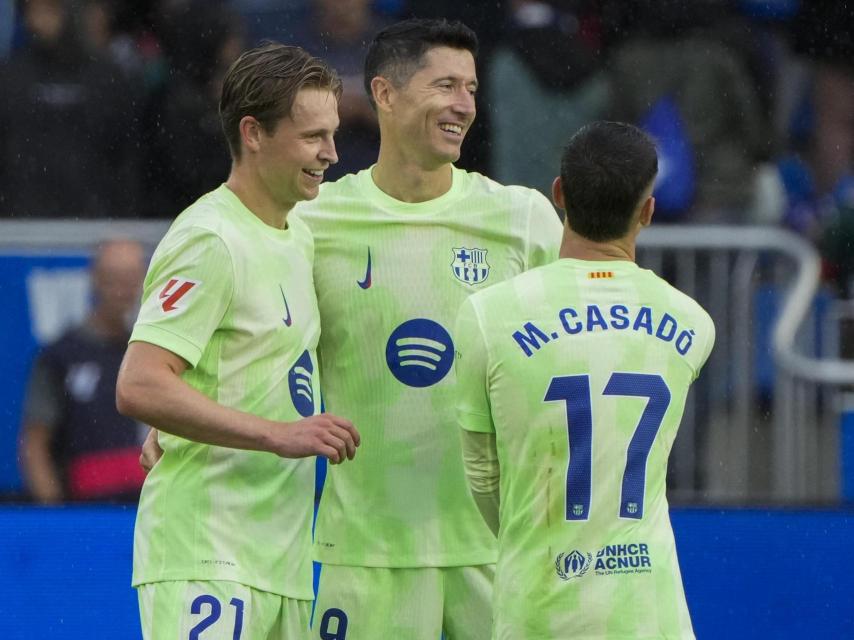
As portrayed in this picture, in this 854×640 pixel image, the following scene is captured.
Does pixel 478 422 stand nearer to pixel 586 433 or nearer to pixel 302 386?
pixel 586 433

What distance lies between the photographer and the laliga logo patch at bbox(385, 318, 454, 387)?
3656 millimetres

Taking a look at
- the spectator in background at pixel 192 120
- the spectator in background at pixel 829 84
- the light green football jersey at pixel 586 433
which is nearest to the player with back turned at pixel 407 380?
the light green football jersey at pixel 586 433

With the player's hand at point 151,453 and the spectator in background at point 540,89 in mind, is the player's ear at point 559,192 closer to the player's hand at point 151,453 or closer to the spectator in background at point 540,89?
the player's hand at point 151,453

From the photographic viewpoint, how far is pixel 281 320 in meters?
3.26

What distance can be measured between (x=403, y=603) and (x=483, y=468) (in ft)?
2.07

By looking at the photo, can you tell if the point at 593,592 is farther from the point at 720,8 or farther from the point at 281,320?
the point at 720,8

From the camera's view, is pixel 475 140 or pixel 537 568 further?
pixel 475 140

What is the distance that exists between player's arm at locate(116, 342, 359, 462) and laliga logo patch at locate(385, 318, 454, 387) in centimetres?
58

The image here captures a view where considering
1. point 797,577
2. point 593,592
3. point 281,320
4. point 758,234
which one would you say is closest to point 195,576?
point 281,320

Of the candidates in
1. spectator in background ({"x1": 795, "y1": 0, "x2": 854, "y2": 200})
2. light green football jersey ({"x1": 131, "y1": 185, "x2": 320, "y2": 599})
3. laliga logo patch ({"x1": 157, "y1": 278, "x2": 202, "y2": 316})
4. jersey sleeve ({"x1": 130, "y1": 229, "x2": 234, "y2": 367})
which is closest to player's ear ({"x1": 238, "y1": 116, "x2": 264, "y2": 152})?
light green football jersey ({"x1": 131, "y1": 185, "x2": 320, "y2": 599})

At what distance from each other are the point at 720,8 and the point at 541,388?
3.90 m

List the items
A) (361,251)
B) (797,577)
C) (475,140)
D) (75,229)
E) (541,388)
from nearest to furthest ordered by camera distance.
→ 1. (541,388)
2. (361,251)
3. (797,577)
4. (75,229)
5. (475,140)

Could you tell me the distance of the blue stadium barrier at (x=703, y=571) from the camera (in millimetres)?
4852

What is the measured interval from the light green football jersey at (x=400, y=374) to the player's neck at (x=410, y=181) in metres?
0.06
